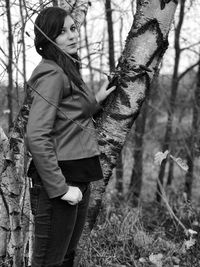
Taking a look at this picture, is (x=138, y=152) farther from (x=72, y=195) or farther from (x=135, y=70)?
(x=72, y=195)

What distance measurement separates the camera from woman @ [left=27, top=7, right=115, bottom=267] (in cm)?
176

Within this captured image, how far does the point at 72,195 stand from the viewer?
1.81 metres

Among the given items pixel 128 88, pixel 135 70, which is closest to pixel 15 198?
pixel 128 88

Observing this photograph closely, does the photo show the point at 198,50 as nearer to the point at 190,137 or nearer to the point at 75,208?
the point at 190,137

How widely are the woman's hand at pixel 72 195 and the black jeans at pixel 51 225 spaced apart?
5 centimetres

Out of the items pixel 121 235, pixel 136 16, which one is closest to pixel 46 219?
pixel 136 16

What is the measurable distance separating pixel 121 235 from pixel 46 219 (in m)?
1.90

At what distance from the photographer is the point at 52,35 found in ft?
6.24

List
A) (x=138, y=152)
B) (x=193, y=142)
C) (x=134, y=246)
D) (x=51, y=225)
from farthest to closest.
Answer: (x=138, y=152) < (x=193, y=142) < (x=134, y=246) < (x=51, y=225)

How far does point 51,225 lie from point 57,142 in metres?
0.39

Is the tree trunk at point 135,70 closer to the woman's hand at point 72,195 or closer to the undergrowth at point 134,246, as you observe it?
the woman's hand at point 72,195

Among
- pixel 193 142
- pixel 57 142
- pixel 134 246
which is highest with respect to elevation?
pixel 57 142

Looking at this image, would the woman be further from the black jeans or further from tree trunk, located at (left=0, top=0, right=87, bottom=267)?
tree trunk, located at (left=0, top=0, right=87, bottom=267)

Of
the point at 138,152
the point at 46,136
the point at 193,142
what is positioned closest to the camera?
the point at 46,136
